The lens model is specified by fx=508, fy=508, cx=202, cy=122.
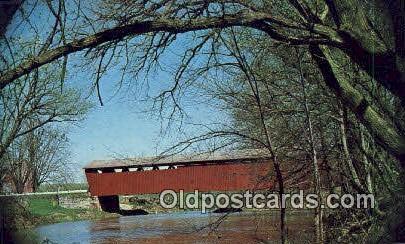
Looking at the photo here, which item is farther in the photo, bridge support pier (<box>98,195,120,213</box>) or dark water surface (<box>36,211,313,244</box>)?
bridge support pier (<box>98,195,120,213</box>)

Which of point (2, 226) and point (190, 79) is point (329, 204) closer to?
point (190, 79)

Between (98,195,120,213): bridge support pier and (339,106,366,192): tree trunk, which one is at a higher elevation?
(339,106,366,192): tree trunk

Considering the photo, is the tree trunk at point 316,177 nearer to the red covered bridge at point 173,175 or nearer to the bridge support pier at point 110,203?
the red covered bridge at point 173,175

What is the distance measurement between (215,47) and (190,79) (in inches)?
14.1

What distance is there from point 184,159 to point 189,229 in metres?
1.14

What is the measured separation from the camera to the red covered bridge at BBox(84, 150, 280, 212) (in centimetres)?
377

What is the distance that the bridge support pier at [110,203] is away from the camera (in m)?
4.55

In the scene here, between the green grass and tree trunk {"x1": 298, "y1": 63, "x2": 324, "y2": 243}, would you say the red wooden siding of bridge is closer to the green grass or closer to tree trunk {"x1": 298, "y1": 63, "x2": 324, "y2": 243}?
the green grass

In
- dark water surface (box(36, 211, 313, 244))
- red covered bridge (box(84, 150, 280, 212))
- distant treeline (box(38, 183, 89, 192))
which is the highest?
red covered bridge (box(84, 150, 280, 212))

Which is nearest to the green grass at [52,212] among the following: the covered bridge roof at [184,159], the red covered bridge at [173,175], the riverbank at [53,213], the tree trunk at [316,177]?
the riverbank at [53,213]

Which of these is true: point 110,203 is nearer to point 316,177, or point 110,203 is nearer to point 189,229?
point 189,229

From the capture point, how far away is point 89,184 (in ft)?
12.5

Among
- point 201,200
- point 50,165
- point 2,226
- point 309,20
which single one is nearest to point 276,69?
point 309,20

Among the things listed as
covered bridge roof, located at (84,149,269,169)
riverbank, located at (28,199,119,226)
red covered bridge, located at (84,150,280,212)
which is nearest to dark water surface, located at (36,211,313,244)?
riverbank, located at (28,199,119,226)
